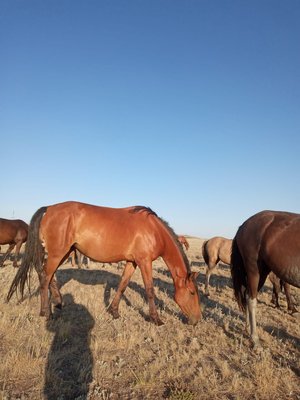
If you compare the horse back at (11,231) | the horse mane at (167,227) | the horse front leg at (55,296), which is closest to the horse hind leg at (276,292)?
the horse mane at (167,227)

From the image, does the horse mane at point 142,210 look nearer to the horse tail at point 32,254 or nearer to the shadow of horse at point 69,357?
the horse tail at point 32,254

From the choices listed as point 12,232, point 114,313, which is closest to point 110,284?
point 114,313

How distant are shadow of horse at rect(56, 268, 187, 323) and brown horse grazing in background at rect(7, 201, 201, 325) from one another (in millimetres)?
793

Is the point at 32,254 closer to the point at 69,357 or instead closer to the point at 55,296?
the point at 55,296

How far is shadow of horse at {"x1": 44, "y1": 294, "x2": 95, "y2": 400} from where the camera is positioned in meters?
3.58

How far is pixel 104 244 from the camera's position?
6836 millimetres

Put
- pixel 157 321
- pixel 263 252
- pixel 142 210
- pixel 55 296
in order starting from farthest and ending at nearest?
pixel 142 210
pixel 55 296
pixel 157 321
pixel 263 252

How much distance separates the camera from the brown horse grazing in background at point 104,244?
663 cm

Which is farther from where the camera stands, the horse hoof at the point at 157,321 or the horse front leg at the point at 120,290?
the horse front leg at the point at 120,290

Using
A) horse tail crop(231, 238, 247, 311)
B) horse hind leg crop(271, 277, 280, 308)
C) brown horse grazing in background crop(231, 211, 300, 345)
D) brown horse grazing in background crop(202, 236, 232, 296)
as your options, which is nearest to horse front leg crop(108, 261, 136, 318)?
horse tail crop(231, 238, 247, 311)

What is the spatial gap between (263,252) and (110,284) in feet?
21.1

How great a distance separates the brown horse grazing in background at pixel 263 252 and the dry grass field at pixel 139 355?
0.76 meters

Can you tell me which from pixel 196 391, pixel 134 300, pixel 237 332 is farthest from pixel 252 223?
pixel 134 300

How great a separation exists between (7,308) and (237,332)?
4776mm
